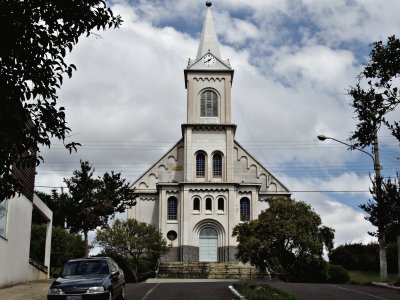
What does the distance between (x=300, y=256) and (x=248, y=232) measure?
12.4 feet

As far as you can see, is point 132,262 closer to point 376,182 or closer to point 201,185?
point 201,185

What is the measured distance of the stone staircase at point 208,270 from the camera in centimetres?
4447

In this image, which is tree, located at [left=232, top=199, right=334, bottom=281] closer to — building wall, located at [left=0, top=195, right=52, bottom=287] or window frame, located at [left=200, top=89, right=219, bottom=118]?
building wall, located at [left=0, top=195, right=52, bottom=287]

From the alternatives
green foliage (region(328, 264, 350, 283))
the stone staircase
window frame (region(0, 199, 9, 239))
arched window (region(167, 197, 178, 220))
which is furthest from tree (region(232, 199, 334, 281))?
window frame (region(0, 199, 9, 239))

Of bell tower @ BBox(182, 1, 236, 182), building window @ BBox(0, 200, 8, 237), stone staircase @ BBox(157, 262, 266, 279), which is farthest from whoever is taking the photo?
bell tower @ BBox(182, 1, 236, 182)

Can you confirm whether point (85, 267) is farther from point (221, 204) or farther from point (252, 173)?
point (252, 173)

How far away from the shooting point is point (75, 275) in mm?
15336

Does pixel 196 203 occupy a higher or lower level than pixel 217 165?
lower

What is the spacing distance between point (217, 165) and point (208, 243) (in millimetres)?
7380

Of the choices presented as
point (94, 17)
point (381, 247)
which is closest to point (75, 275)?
point (94, 17)

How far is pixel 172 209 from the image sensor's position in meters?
52.8

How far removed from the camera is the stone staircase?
44.5m

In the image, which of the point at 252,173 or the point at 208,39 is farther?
the point at 208,39

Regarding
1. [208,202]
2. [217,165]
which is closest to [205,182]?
[208,202]
